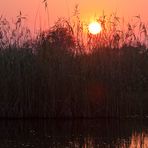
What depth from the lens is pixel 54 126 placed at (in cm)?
1006

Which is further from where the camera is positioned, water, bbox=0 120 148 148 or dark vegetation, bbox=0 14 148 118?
dark vegetation, bbox=0 14 148 118

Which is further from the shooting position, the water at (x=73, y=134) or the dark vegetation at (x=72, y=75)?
the dark vegetation at (x=72, y=75)

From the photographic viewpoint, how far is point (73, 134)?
9.08 metres

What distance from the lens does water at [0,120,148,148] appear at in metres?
8.04

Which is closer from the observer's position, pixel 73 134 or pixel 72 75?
pixel 73 134

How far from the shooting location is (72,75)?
1125 centimetres

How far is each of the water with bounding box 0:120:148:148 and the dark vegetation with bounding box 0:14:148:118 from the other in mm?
487

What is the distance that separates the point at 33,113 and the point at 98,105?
1467mm

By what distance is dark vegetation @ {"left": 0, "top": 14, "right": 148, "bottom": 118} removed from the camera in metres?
11.1

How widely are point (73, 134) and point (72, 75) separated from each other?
7.93 feet

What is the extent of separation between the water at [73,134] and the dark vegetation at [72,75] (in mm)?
487

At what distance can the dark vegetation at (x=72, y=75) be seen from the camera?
11055mm

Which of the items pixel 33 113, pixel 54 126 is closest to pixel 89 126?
pixel 54 126

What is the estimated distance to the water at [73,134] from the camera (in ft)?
26.4
